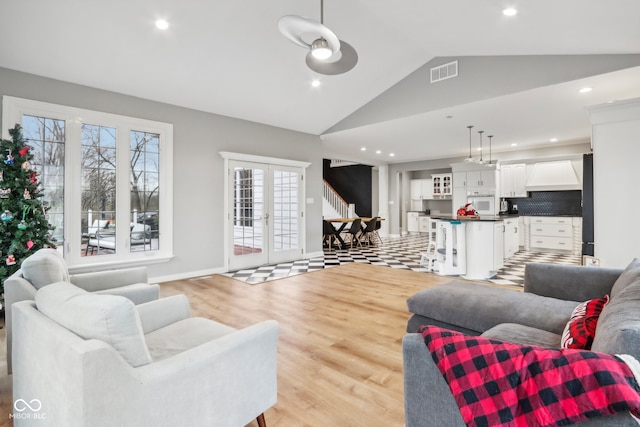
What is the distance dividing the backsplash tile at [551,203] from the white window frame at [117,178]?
8.98m

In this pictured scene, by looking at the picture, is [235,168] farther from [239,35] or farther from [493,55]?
[493,55]

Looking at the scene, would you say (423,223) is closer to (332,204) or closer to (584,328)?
(332,204)

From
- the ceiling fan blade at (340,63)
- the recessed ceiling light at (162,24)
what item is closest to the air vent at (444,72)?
the ceiling fan blade at (340,63)

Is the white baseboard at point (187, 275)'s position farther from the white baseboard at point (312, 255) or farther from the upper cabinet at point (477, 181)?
the upper cabinet at point (477, 181)

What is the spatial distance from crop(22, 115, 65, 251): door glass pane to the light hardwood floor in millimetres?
1640

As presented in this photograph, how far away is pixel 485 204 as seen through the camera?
8867mm

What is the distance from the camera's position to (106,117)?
4.44 meters

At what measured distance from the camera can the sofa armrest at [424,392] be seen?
1012 mm

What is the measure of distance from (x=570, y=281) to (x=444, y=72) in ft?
12.5

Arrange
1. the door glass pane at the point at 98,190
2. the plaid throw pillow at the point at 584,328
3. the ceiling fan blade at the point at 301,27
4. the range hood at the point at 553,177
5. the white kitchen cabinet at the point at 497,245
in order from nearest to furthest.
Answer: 1. the plaid throw pillow at the point at 584,328
2. the ceiling fan blade at the point at 301,27
3. the door glass pane at the point at 98,190
4. the white kitchen cabinet at the point at 497,245
5. the range hood at the point at 553,177

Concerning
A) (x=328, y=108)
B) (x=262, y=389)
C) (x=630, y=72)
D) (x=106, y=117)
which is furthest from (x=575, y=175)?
(x=106, y=117)

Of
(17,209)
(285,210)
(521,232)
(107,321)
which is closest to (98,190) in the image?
(17,209)

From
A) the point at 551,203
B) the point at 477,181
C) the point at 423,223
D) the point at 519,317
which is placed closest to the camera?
the point at 519,317

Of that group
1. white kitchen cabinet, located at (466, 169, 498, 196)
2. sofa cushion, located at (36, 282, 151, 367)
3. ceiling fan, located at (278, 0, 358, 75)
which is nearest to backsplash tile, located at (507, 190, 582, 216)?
white kitchen cabinet, located at (466, 169, 498, 196)
